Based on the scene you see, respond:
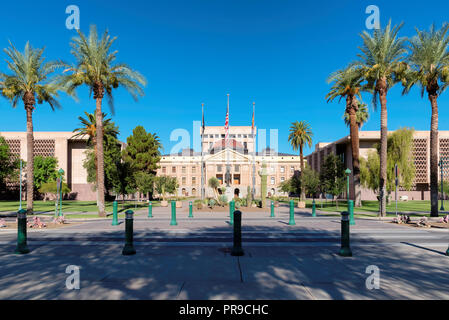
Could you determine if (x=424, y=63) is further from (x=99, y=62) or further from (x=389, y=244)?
(x=99, y=62)

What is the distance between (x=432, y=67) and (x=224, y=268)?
20.0 metres

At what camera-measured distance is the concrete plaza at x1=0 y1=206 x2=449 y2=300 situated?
484 cm

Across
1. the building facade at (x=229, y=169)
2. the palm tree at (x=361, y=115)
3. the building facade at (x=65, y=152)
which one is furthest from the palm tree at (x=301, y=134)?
the building facade at (x=65, y=152)

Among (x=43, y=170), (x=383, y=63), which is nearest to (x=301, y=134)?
(x=383, y=63)

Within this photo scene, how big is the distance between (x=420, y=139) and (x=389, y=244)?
188 feet

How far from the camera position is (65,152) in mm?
60750

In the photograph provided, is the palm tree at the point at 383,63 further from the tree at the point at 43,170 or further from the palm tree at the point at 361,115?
the tree at the point at 43,170

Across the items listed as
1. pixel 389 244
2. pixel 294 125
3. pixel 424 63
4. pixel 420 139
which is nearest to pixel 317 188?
pixel 294 125

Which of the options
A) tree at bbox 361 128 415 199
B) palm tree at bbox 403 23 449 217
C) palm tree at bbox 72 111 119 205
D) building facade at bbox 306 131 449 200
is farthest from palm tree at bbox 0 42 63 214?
building facade at bbox 306 131 449 200

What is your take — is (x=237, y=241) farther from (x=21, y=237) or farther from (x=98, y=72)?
(x=98, y=72)

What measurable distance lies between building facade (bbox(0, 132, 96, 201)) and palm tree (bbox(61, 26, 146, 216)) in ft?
146

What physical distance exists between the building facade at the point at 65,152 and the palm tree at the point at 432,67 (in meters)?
59.2

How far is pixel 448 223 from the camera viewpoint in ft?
46.6

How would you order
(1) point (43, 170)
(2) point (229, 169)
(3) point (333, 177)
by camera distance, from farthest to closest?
1. (2) point (229, 169)
2. (1) point (43, 170)
3. (3) point (333, 177)
